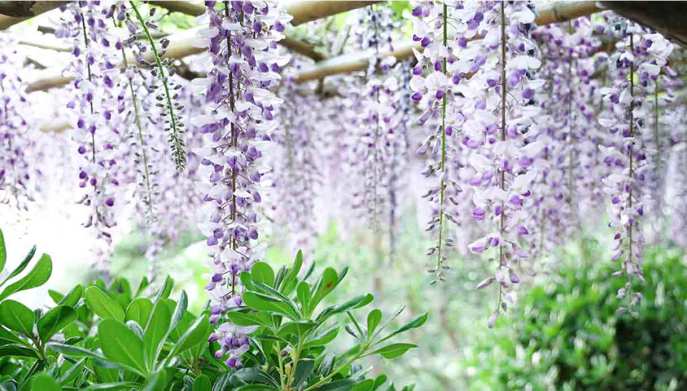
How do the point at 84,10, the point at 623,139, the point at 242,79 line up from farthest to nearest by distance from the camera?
the point at 623,139 → the point at 84,10 → the point at 242,79

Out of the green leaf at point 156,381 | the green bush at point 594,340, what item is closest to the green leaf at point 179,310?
the green leaf at point 156,381

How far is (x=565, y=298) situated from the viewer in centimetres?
380

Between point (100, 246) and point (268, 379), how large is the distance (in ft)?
3.61

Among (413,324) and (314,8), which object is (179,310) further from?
(314,8)

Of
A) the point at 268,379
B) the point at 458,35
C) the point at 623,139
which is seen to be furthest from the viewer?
the point at 623,139

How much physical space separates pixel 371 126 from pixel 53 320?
1.30m

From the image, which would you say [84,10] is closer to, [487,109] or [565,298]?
[487,109]

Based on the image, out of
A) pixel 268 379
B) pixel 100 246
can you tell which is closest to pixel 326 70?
pixel 100 246

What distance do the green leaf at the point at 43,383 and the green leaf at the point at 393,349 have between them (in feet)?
1.24

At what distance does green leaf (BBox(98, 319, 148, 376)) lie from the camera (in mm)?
738

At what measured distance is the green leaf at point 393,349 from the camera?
921 mm

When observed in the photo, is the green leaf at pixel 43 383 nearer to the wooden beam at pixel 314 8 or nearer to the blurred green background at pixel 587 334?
the wooden beam at pixel 314 8

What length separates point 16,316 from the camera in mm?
911

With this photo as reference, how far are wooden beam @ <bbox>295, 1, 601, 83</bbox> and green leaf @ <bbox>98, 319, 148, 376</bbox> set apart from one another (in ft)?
2.19
